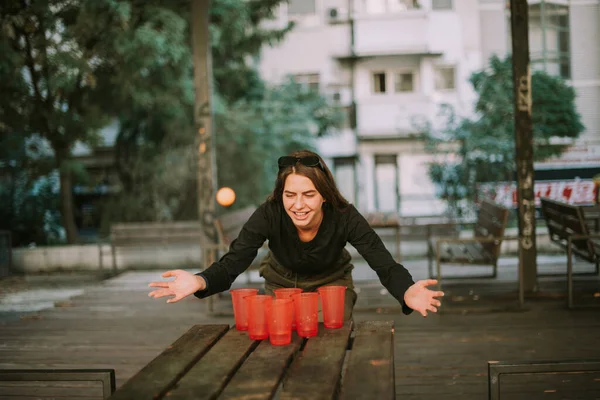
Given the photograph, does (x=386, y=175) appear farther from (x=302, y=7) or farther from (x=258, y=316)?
(x=258, y=316)

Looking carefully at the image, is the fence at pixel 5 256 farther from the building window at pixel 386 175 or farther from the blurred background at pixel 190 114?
the building window at pixel 386 175

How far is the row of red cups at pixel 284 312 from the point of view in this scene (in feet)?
9.43

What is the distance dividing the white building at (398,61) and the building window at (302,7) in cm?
3

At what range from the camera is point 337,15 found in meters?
20.3

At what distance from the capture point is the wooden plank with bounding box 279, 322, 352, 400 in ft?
7.65

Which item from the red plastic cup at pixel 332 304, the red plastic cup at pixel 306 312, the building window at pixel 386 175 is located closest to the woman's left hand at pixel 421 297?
the red plastic cup at pixel 332 304

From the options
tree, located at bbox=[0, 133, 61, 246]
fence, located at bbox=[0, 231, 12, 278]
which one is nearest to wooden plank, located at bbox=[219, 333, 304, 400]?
fence, located at bbox=[0, 231, 12, 278]

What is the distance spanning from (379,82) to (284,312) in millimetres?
18406

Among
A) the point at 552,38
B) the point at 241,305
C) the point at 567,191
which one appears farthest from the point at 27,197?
the point at 552,38

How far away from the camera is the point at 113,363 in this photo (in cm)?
535

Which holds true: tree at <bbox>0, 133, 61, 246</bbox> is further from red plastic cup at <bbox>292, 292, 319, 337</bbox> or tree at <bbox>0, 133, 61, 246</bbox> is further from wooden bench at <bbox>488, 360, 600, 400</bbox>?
red plastic cup at <bbox>292, 292, 319, 337</bbox>

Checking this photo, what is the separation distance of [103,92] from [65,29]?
1.29 m

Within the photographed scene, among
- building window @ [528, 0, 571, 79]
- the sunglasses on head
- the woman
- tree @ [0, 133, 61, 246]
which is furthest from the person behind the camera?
building window @ [528, 0, 571, 79]

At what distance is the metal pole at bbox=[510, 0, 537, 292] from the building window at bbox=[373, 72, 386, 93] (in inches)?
554
